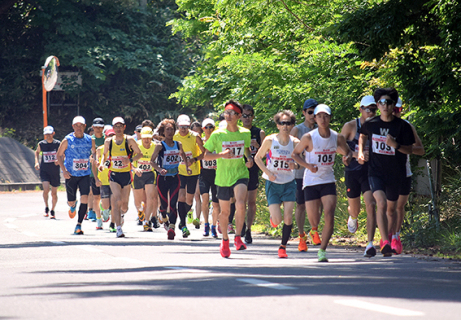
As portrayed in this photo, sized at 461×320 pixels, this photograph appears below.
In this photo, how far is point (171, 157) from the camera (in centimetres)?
1525

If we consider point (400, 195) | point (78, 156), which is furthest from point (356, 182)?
point (78, 156)

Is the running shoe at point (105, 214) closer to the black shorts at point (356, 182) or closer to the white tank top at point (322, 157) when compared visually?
the black shorts at point (356, 182)

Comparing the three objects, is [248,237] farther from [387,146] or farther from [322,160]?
[387,146]

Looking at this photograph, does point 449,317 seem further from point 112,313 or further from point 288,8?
point 288,8

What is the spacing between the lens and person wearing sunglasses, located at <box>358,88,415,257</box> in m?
10.8

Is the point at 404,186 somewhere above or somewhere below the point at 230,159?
below

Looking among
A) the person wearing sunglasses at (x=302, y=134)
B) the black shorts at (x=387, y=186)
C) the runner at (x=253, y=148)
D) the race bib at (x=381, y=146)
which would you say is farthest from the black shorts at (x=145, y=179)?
the race bib at (x=381, y=146)

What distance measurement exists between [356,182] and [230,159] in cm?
185

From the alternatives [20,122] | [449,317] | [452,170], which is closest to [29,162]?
[20,122]

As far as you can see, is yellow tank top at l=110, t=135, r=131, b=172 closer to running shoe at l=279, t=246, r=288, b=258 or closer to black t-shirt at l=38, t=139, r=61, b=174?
running shoe at l=279, t=246, r=288, b=258

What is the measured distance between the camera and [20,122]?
4366 cm

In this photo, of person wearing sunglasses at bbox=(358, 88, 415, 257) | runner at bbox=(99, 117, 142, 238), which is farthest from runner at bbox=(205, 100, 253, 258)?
runner at bbox=(99, 117, 142, 238)

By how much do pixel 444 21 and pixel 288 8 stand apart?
15.7 feet

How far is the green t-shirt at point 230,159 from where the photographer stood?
11.6 m
